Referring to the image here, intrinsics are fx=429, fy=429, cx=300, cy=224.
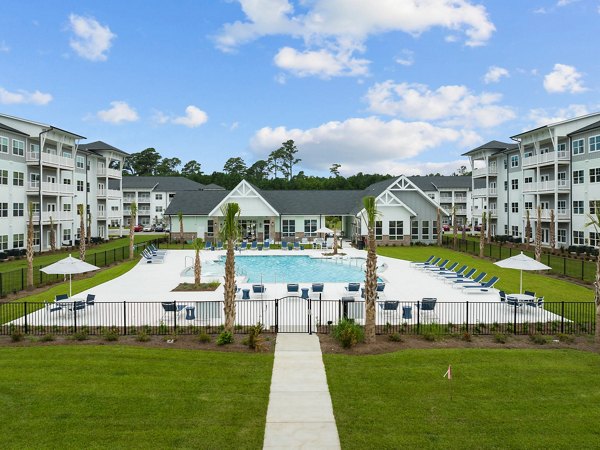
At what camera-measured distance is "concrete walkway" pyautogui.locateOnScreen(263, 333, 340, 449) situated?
884 cm

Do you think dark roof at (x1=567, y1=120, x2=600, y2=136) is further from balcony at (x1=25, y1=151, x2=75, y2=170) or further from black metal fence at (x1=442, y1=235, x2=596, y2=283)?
balcony at (x1=25, y1=151, x2=75, y2=170)

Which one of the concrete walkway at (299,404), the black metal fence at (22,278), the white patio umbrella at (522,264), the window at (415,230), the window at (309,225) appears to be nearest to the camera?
the concrete walkway at (299,404)

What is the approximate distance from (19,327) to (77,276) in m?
14.5

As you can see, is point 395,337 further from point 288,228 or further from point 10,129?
point 288,228

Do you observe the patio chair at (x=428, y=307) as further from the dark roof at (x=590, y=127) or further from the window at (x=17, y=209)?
the window at (x=17, y=209)

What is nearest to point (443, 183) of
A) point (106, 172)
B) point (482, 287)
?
point (106, 172)

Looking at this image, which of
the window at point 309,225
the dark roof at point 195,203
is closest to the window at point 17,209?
the dark roof at point 195,203

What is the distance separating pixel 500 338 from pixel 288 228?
43.9 m

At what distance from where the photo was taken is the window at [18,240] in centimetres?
4165

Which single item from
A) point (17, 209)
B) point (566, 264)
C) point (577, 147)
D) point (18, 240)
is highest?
point (577, 147)

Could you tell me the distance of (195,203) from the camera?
60031 millimetres

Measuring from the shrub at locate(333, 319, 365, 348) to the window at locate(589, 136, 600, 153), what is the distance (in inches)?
1495

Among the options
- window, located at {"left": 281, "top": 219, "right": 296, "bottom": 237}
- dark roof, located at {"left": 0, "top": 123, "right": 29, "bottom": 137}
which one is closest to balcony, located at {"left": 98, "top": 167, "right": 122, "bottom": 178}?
dark roof, located at {"left": 0, "top": 123, "right": 29, "bottom": 137}

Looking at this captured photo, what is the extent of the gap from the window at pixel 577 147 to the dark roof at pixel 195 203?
141 feet
